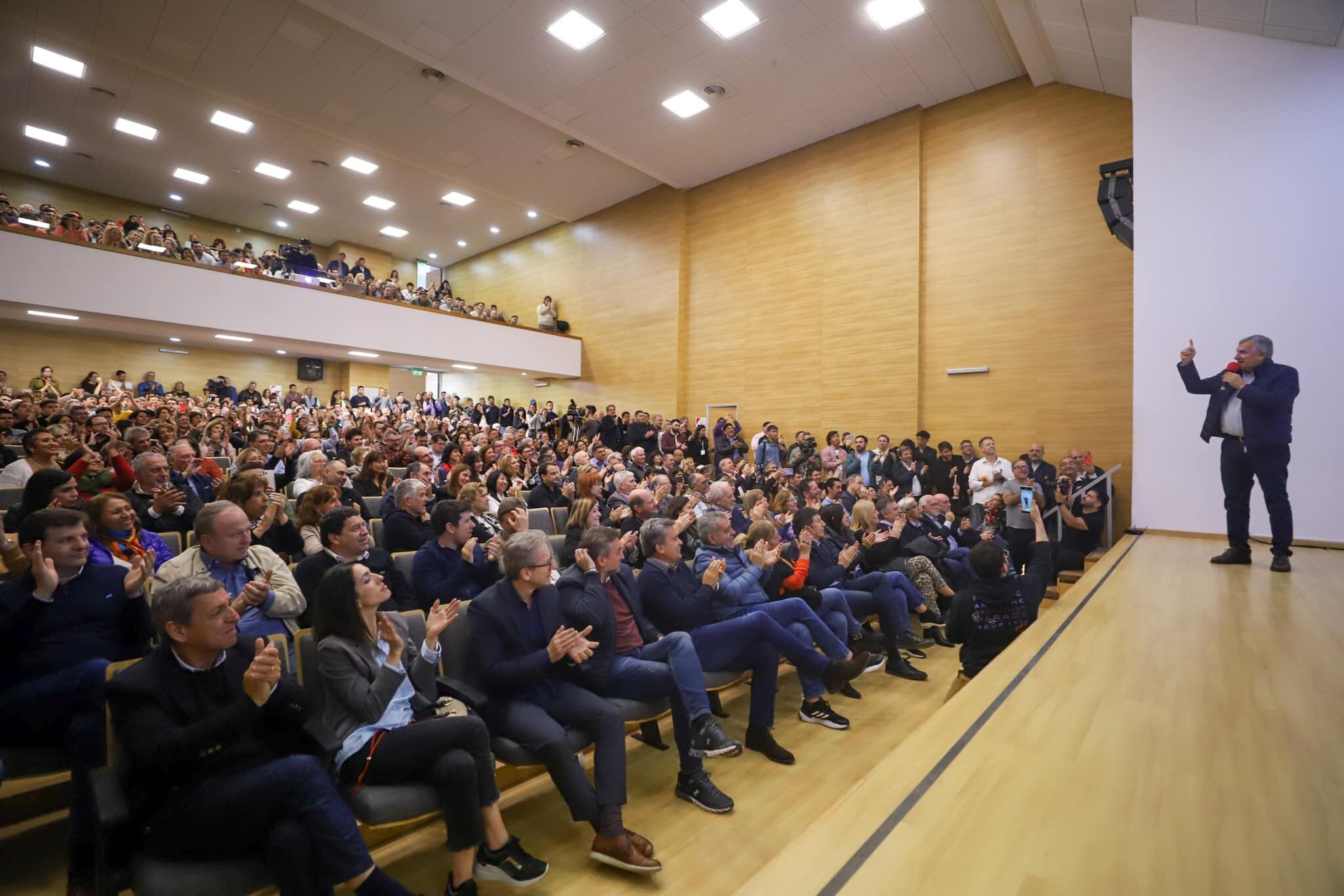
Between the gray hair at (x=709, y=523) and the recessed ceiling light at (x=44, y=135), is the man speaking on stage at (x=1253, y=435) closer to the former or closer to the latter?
the gray hair at (x=709, y=523)

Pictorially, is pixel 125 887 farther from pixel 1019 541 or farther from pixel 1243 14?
pixel 1243 14

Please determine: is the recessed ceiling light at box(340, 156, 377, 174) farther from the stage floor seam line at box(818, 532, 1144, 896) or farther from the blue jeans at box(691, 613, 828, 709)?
the stage floor seam line at box(818, 532, 1144, 896)

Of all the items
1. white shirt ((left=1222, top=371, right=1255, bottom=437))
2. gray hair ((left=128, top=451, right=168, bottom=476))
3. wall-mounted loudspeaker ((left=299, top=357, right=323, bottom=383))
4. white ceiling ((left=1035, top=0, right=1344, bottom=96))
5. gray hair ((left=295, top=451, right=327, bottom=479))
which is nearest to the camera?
gray hair ((left=128, top=451, right=168, bottom=476))

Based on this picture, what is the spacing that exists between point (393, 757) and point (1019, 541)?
4503mm

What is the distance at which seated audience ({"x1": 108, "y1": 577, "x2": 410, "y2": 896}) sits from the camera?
1339 millimetres

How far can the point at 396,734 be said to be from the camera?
166 centimetres

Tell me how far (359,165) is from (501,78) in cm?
396

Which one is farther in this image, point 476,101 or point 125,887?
point 476,101

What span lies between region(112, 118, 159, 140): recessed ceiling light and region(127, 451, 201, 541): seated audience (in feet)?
29.2

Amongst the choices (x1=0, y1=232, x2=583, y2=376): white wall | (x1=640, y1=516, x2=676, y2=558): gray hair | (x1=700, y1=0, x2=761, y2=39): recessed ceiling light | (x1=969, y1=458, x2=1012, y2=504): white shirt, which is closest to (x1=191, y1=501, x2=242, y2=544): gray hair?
(x1=640, y1=516, x2=676, y2=558): gray hair

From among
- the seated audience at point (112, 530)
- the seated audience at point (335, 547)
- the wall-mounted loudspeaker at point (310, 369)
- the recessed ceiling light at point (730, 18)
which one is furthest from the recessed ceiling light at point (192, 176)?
the seated audience at point (335, 547)

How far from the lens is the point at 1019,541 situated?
15.3 ft

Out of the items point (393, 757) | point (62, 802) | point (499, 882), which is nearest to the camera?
point (393, 757)

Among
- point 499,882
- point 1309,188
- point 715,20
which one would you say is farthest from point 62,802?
point 715,20
